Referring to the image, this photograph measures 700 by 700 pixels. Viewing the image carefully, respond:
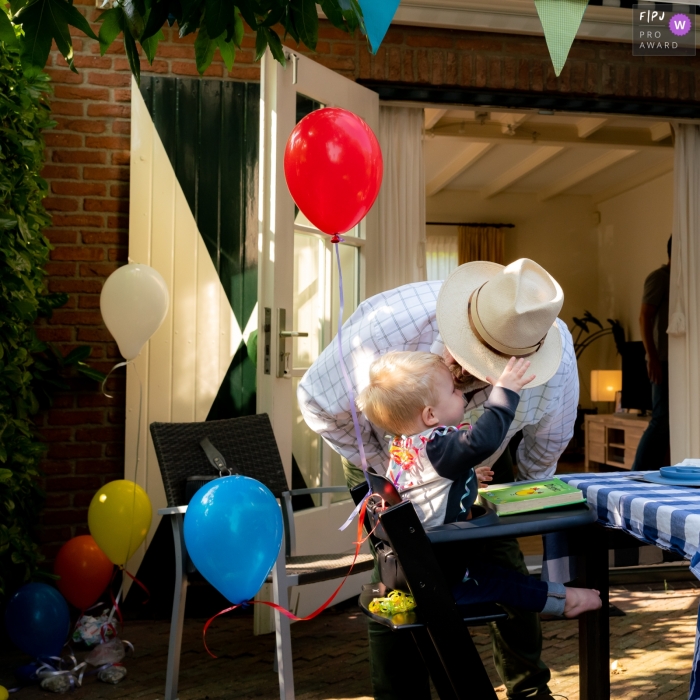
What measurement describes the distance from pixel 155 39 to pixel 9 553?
1.91 metres

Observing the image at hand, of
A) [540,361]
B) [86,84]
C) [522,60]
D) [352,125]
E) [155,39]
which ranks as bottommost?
[540,361]

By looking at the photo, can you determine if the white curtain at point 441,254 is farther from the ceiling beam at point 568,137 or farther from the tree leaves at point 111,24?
the tree leaves at point 111,24

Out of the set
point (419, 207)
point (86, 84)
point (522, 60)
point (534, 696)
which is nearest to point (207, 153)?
point (86, 84)

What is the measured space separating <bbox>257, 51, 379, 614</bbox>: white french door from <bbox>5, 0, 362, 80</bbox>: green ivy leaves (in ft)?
4.20

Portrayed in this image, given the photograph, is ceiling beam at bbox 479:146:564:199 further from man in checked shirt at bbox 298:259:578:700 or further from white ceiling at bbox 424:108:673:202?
man in checked shirt at bbox 298:259:578:700

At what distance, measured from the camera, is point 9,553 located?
2.89 metres

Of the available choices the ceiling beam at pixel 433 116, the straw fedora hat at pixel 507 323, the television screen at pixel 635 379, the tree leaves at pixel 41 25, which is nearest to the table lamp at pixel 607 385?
the television screen at pixel 635 379

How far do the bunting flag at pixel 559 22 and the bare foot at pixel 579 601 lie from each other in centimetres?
105

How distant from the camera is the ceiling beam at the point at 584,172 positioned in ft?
25.0

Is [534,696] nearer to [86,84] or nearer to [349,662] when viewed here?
[349,662]

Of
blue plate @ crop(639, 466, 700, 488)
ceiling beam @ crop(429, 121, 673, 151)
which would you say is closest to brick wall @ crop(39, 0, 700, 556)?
blue plate @ crop(639, 466, 700, 488)

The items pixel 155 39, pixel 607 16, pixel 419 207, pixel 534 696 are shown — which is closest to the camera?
pixel 155 39

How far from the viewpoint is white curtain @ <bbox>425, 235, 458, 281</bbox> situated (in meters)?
9.52

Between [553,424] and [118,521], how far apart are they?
165 cm
